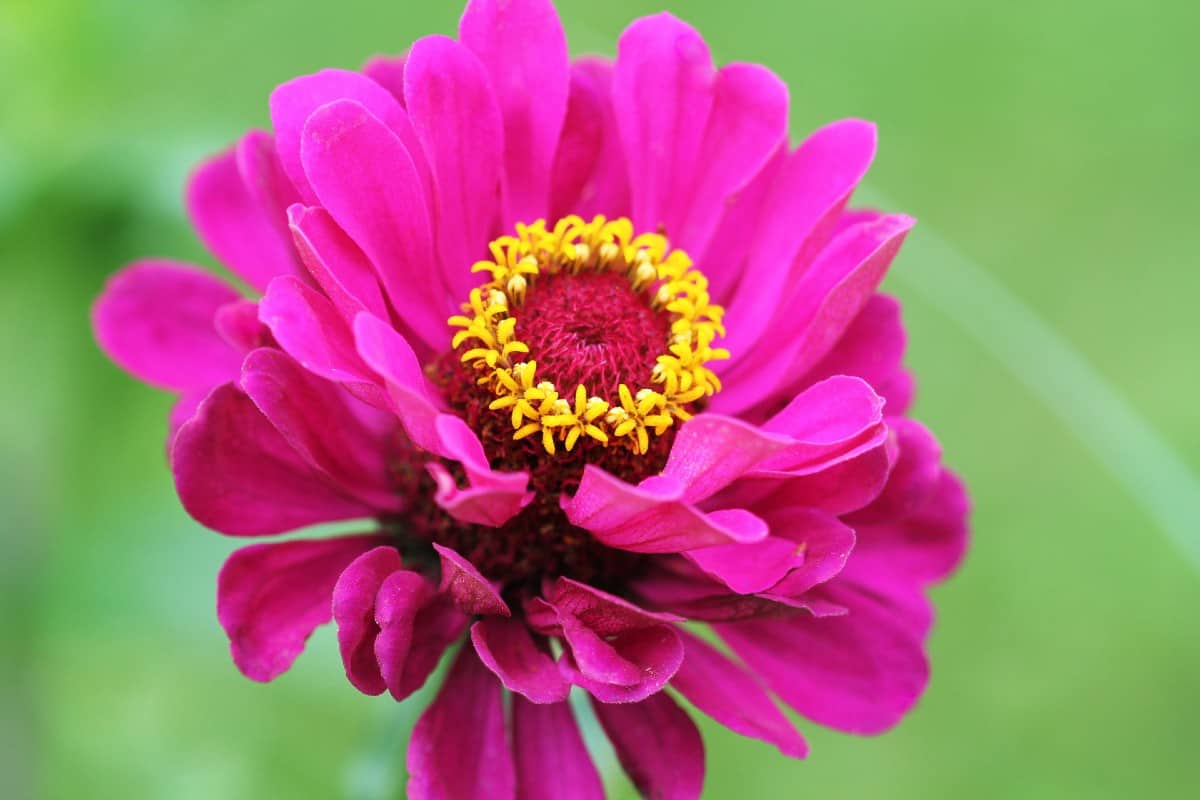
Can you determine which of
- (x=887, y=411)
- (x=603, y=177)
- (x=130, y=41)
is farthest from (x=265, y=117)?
(x=887, y=411)

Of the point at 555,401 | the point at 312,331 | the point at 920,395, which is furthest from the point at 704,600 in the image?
the point at 920,395

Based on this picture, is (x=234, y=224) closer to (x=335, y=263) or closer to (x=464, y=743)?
(x=335, y=263)

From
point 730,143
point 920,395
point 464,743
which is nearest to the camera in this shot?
point 464,743

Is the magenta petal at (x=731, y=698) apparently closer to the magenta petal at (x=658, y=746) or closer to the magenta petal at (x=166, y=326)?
the magenta petal at (x=658, y=746)

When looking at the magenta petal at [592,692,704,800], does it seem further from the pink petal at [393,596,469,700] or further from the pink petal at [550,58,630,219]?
the pink petal at [550,58,630,219]

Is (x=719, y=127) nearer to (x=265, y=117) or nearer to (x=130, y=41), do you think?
(x=130, y=41)

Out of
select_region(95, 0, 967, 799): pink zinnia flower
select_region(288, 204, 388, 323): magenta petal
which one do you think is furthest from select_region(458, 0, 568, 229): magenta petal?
select_region(288, 204, 388, 323): magenta petal
